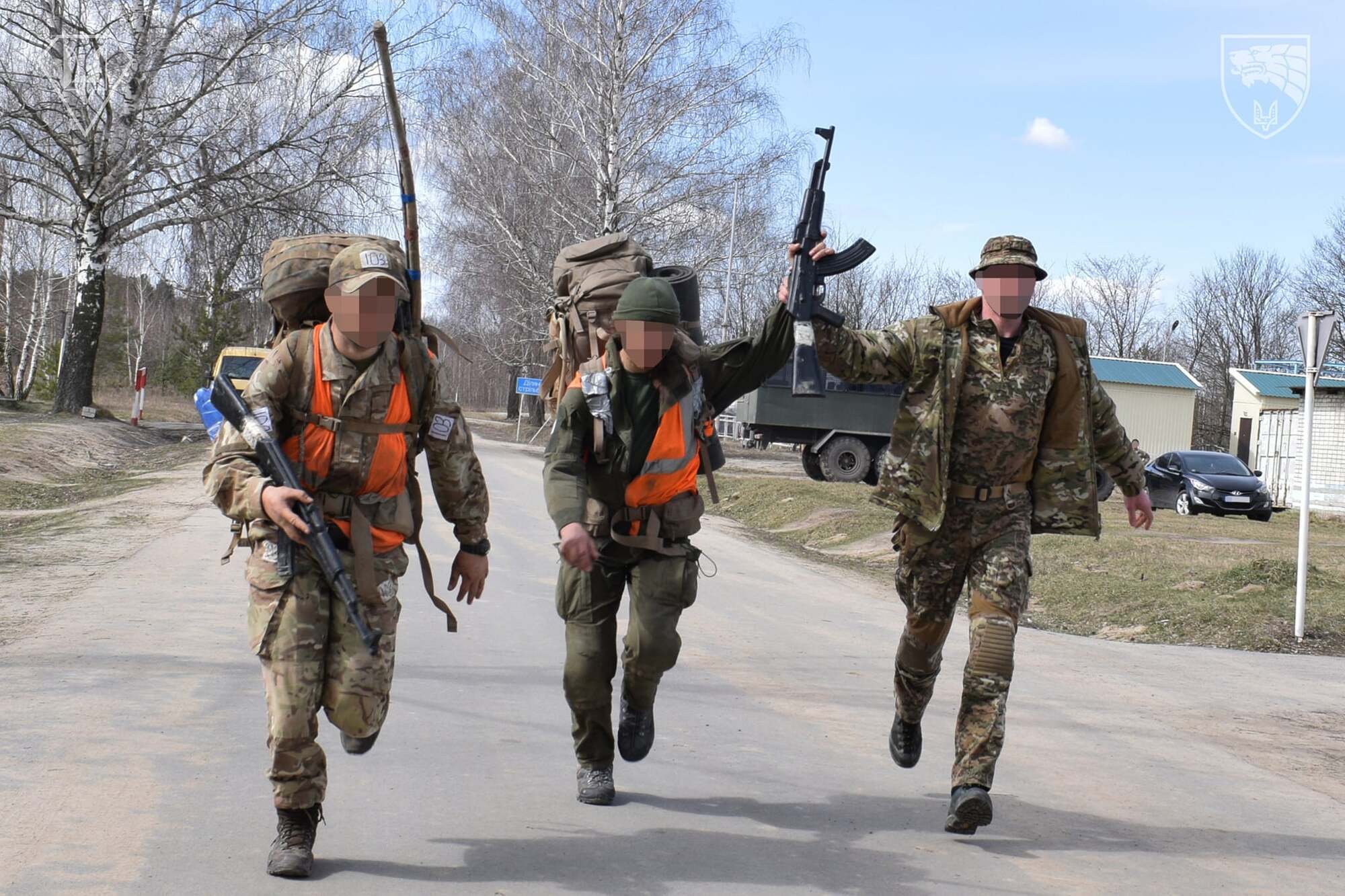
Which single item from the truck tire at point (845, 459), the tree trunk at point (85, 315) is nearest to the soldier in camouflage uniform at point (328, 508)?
the truck tire at point (845, 459)

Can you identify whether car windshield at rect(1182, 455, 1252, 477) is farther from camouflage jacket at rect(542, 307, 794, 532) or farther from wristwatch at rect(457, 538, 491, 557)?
wristwatch at rect(457, 538, 491, 557)

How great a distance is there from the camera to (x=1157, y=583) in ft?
40.9

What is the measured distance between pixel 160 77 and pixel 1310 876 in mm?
28041

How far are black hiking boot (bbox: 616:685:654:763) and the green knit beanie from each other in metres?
1.34

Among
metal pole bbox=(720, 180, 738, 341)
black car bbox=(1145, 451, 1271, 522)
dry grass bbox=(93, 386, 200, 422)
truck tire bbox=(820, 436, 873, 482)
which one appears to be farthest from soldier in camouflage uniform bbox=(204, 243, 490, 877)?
dry grass bbox=(93, 386, 200, 422)

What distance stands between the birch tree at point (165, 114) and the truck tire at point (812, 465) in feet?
37.4

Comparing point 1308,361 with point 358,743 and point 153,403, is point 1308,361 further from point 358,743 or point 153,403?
point 153,403

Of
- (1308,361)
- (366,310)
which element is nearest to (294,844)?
(366,310)

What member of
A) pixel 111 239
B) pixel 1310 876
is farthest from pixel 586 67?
pixel 1310 876

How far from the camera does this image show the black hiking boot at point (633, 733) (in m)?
4.73

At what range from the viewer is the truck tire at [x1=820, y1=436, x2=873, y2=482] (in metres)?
27.1

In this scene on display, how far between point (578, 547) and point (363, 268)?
1164mm

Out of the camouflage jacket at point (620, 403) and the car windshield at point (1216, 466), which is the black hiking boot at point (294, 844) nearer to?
the camouflage jacket at point (620, 403)

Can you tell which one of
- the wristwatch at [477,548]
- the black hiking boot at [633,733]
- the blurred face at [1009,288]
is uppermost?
the blurred face at [1009,288]
